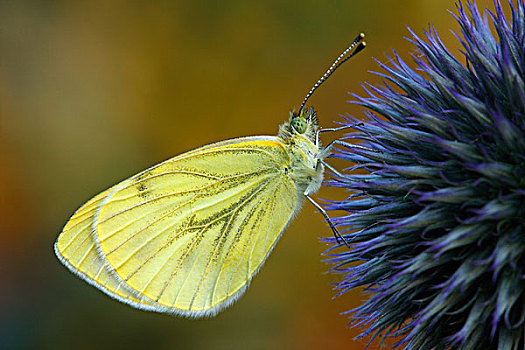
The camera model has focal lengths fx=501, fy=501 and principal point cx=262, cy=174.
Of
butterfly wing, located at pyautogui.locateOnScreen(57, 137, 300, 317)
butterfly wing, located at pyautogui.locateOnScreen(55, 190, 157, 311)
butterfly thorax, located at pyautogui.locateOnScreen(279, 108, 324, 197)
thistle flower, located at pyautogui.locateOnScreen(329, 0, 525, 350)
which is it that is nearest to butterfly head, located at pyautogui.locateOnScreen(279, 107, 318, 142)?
butterfly thorax, located at pyautogui.locateOnScreen(279, 108, 324, 197)

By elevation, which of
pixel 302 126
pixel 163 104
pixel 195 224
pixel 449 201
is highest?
pixel 163 104

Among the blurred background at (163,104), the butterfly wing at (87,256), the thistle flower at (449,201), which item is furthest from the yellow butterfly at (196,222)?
the blurred background at (163,104)

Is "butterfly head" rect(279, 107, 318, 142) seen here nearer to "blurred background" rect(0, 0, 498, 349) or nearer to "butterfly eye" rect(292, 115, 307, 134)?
"butterfly eye" rect(292, 115, 307, 134)

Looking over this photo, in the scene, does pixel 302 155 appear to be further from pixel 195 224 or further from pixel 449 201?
pixel 449 201

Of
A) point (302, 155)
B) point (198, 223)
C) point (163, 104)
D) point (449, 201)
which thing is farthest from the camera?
point (163, 104)

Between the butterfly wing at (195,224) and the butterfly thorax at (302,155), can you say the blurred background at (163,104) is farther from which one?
the butterfly thorax at (302,155)

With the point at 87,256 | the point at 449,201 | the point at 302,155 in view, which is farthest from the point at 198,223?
the point at 449,201
